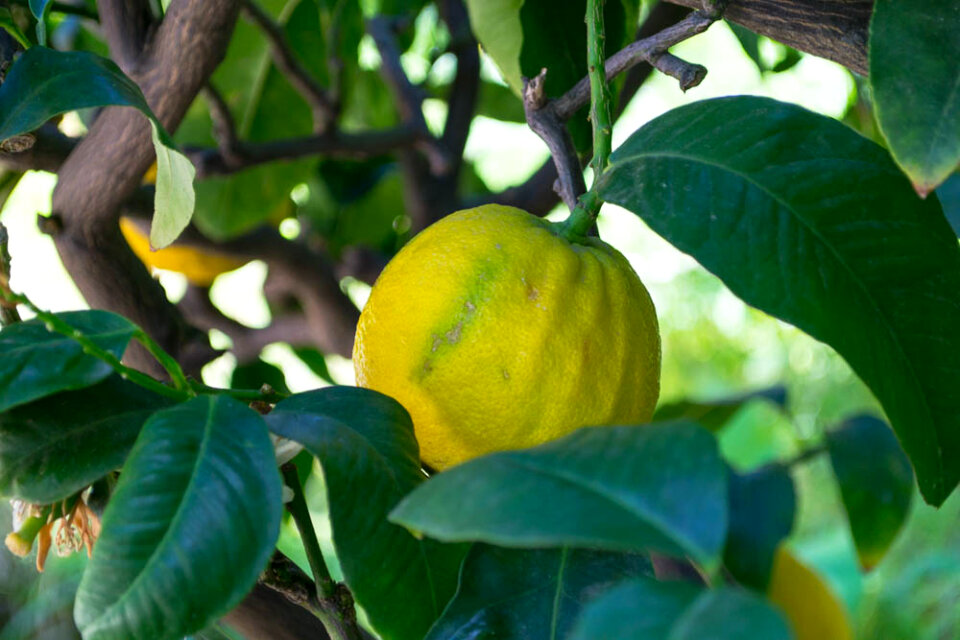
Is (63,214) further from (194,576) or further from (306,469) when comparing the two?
(194,576)

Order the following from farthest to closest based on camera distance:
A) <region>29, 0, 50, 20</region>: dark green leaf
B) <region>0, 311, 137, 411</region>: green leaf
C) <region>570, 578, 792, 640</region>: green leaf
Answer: <region>29, 0, 50, 20</region>: dark green leaf → <region>0, 311, 137, 411</region>: green leaf → <region>570, 578, 792, 640</region>: green leaf

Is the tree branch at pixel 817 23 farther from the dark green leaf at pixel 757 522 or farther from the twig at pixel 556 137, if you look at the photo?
the dark green leaf at pixel 757 522

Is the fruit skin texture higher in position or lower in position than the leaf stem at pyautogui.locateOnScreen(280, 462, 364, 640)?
higher

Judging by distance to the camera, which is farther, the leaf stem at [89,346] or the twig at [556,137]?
the twig at [556,137]

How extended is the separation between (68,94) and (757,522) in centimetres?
53

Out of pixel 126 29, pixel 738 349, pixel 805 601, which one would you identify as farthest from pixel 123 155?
pixel 738 349

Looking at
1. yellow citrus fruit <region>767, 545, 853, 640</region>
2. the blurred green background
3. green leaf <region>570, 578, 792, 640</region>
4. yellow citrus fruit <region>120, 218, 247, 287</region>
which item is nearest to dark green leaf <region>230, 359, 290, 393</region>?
yellow citrus fruit <region>120, 218, 247, 287</region>

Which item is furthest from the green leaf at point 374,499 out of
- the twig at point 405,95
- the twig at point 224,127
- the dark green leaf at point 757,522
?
the twig at point 405,95

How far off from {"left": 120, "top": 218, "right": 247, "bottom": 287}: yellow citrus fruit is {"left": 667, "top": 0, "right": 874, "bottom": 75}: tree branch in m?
0.50

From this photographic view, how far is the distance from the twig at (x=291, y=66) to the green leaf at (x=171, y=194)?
0.37 meters

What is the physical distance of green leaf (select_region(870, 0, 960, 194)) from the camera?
300 millimetres

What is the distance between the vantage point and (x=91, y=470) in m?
0.30

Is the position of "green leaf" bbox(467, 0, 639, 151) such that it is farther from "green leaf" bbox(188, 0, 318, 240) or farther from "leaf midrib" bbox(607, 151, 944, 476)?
"green leaf" bbox(188, 0, 318, 240)

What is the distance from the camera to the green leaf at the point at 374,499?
0.30 m
